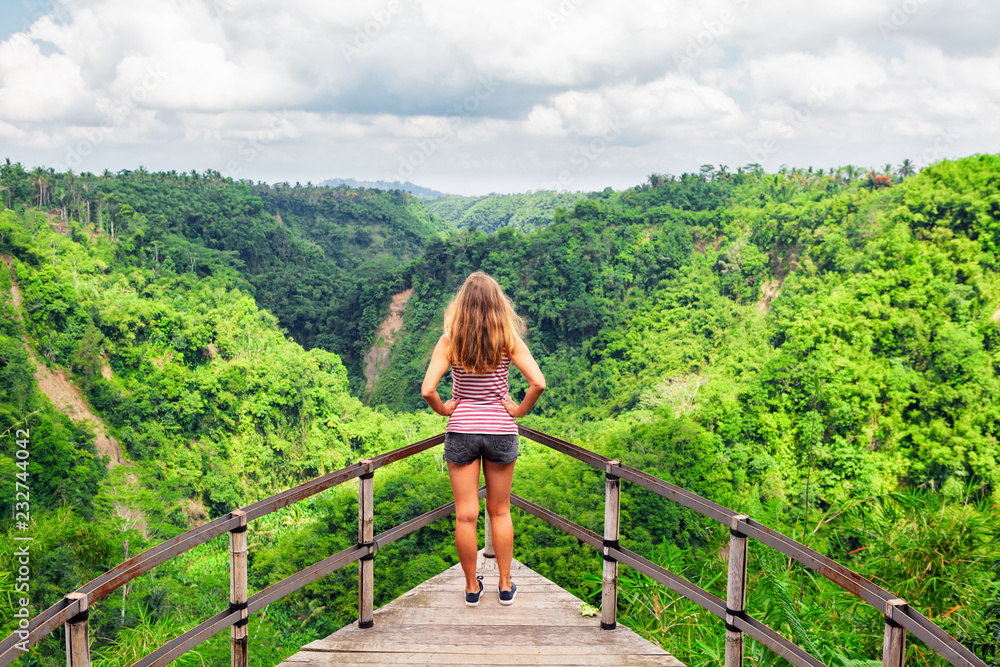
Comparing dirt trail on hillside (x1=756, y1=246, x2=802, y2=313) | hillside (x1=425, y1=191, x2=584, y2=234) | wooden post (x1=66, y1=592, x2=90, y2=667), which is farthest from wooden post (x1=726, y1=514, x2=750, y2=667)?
hillside (x1=425, y1=191, x2=584, y2=234)

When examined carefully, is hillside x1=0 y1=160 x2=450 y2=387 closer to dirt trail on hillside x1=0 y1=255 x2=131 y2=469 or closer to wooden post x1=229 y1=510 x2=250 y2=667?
dirt trail on hillside x1=0 y1=255 x2=131 y2=469

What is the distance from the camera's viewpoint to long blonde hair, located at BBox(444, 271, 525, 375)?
264 cm

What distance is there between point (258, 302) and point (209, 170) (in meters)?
18.3

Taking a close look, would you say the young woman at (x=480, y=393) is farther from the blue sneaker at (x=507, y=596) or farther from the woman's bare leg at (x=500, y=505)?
the blue sneaker at (x=507, y=596)

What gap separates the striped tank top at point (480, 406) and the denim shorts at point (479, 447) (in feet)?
0.07

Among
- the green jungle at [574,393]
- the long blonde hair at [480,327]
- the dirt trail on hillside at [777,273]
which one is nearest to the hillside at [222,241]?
the green jungle at [574,393]

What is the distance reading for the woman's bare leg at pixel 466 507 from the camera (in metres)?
2.78

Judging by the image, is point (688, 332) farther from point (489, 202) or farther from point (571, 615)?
point (489, 202)

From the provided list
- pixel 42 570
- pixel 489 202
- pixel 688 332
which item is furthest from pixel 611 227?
pixel 489 202

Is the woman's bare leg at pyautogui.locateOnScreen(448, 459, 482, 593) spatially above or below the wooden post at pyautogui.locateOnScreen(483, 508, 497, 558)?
above

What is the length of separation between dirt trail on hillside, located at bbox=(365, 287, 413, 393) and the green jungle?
16 cm

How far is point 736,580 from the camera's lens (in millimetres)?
2271

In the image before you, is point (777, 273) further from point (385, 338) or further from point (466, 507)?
point (466, 507)

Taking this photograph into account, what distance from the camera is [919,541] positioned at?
4.37m
